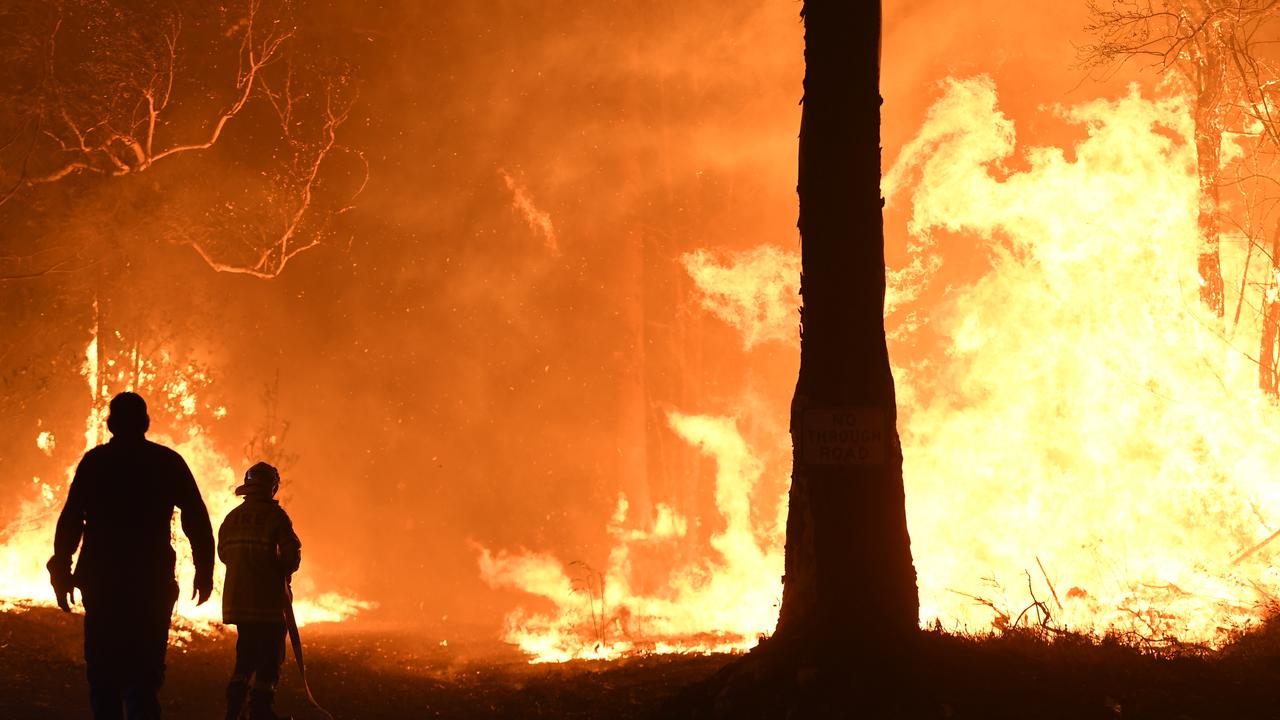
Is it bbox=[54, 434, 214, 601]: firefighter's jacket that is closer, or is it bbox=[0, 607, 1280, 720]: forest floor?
bbox=[54, 434, 214, 601]: firefighter's jacket

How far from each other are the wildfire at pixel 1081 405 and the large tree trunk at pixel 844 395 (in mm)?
Answer: 6742

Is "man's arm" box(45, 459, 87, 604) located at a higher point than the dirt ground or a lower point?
higher

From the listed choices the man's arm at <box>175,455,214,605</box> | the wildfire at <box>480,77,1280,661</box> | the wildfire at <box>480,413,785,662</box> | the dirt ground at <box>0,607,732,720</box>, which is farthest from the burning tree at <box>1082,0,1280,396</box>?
the man's arm at <box>175,455,214,605</box>

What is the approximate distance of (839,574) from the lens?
22.1 feet

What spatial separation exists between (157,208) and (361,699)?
17.0 m

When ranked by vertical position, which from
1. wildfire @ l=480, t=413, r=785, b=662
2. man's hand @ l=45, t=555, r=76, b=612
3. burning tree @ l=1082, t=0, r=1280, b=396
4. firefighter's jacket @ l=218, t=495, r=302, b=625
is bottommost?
man's hand @ l=45, t=555, r=76, b=612

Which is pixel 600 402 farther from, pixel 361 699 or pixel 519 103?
pixel 361 699

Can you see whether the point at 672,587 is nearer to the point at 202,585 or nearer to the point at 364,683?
the point at 364,683

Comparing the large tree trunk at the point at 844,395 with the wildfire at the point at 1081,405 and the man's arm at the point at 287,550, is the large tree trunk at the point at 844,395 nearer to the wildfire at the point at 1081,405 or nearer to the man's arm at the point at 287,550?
the man's arm at the point at 287,550

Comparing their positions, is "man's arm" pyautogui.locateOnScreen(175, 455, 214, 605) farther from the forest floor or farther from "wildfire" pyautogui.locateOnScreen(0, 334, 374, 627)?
"wildfire" pyautogui.locateOnScreen(0, 334, 374, 627)

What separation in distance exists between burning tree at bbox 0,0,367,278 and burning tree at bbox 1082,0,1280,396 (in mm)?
16351

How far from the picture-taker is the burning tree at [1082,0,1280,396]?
16.1 m

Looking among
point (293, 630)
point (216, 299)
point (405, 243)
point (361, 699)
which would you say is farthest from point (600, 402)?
point (293, 630)

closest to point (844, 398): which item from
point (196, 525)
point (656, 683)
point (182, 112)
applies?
point (656, 683)
